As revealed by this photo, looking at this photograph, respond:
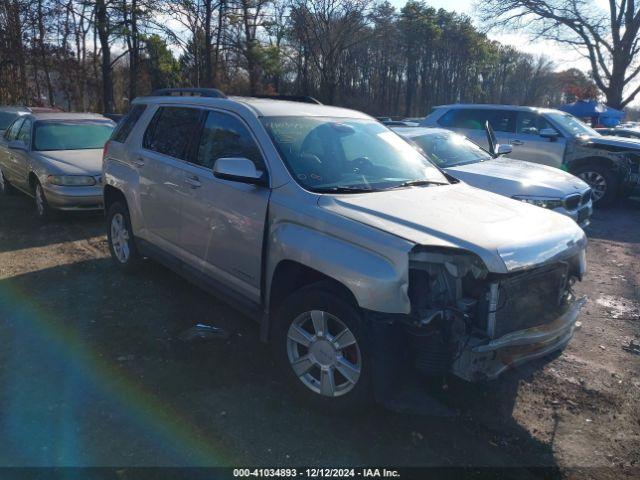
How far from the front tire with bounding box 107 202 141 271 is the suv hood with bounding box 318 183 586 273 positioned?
9.82 feet

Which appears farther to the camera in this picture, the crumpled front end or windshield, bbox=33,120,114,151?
windshield, bbox=33,120,114,151

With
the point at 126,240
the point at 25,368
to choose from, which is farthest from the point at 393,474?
the point at 126,240

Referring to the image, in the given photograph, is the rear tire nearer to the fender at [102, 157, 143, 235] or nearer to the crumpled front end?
the crumpled front end

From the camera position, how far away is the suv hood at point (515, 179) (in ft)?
22.6

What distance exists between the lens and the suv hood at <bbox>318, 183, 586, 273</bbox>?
299 cm

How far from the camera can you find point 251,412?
11.3 ft

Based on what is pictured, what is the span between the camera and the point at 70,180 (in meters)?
7.83

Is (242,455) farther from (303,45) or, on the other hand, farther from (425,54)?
(425,54)

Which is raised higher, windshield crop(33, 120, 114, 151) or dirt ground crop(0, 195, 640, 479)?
windshield crop(33, 120, 114, 151)

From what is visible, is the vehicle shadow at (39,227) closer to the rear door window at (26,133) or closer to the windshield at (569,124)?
the rear door window at (26,133)

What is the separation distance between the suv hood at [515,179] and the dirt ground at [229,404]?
2.07m

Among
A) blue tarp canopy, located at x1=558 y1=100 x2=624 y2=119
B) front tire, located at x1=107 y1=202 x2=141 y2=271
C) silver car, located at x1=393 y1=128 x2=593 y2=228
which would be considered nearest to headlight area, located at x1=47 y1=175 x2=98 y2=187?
front tire, located at x1=107 y1=202 x2=141 y2=271

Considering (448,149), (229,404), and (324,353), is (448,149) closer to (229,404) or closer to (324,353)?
(324,353)

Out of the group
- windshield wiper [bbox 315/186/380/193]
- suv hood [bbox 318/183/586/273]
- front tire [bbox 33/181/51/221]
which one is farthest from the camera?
front tire [bbox 33/181/51/221]
